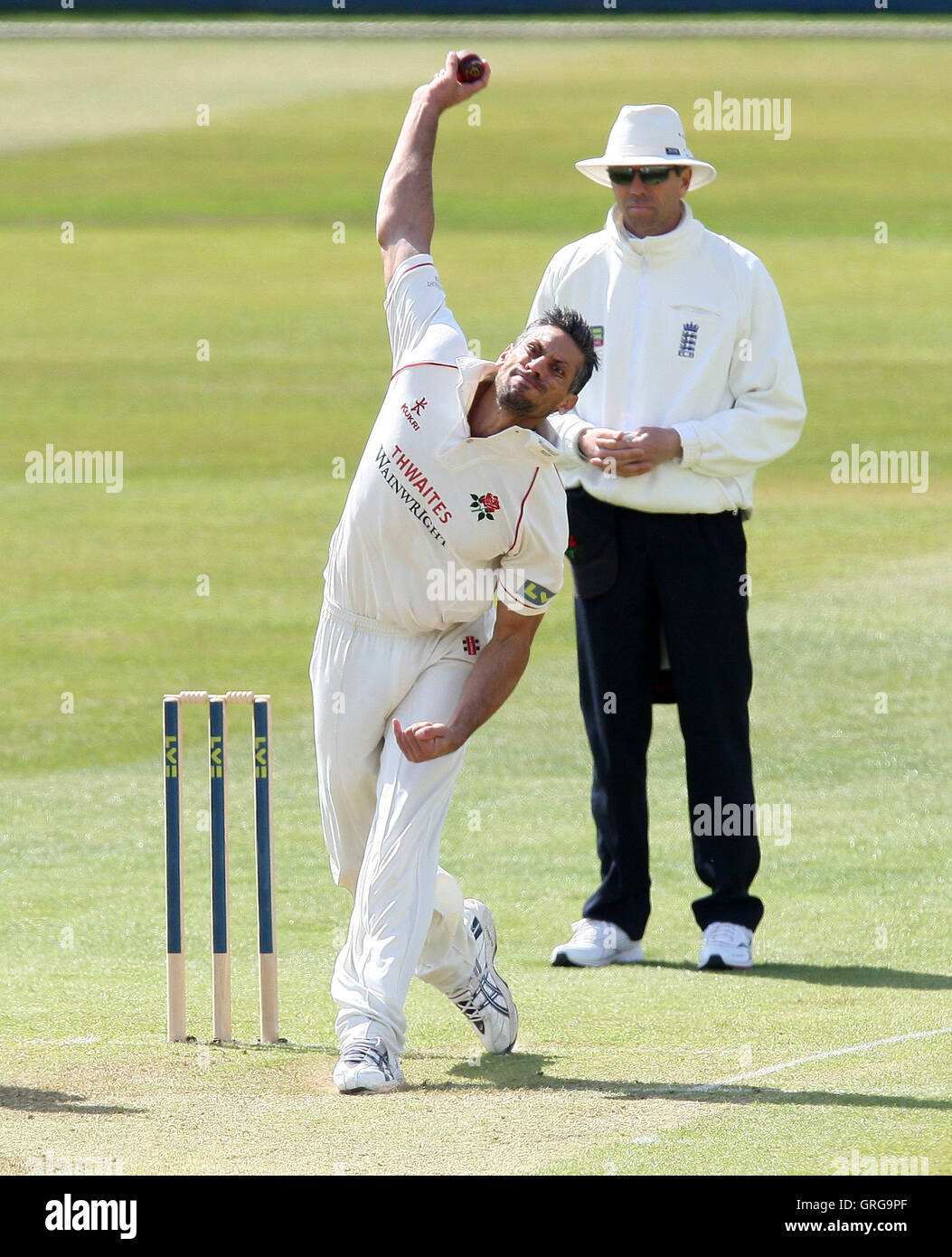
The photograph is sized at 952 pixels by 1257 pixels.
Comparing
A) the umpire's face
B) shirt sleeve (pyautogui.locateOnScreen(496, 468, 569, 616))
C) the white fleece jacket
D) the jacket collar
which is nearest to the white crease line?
shirt sleeve (pyautogui.locateOnScreen(496, 468, 569, 616))

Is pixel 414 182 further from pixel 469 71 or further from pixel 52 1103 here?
pixel 52 1103

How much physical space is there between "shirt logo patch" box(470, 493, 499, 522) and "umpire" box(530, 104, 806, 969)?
135 cm

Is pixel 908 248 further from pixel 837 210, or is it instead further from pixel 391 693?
pixel 391 693

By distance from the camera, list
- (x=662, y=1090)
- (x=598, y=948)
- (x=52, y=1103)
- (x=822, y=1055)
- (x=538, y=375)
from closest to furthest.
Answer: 1. (x=52, y=1103)
2. (x=662, y=1090)
3. (x=538, y=375)
4. (x=822, y=1055)
5. (x=598, y=948)

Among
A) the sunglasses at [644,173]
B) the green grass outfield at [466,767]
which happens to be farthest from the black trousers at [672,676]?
the sunglasses at [644,173]

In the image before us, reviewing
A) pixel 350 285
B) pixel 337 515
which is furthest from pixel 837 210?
pixel 337 515

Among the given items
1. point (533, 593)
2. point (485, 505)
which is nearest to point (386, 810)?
point (533, 593)

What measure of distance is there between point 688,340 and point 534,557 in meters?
1.64

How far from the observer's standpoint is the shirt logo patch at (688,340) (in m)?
6.50

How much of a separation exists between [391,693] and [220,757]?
45 cm

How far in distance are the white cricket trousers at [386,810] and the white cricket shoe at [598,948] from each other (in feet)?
3.88

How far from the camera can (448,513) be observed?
5078 millimetres

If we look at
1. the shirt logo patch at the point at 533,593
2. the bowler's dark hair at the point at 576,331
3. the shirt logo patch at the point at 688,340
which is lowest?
the shirt logo patch at the point at 533,593

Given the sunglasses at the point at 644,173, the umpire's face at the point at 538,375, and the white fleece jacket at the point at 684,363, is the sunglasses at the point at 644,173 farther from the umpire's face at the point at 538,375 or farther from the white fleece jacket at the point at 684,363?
the umpire's face at the point at 538,375
